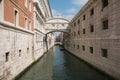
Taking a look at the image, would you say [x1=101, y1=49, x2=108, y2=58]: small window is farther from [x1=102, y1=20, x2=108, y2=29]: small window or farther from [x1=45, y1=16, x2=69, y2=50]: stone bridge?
[x1=45, y1=16, x2=69, y2=50]: stone bridge

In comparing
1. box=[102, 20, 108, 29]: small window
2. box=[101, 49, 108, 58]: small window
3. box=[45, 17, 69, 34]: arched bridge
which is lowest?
box=[101, 49, 108, 58]: small window

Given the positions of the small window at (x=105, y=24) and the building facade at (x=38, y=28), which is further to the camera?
the building facade at (x=38, y=28)

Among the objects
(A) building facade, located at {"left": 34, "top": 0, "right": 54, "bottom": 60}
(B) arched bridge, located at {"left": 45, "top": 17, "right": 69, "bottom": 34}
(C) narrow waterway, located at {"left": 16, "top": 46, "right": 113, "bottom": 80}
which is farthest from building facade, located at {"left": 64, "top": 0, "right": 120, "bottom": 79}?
(B) arched bridge, located at {"left": 45, "top": 17, "right": 69, "bottom": 34}

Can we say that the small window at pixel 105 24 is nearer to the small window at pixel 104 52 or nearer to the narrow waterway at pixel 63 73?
the small window at pixel 104 52

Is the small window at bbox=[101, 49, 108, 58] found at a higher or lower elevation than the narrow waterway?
higher

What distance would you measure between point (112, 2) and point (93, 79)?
5.69 m

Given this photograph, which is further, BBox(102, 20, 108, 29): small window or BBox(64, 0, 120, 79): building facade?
BBox(102, 20, 108, 29): small window

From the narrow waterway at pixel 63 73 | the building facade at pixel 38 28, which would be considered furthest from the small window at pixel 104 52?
the building facade at pixel 38 28

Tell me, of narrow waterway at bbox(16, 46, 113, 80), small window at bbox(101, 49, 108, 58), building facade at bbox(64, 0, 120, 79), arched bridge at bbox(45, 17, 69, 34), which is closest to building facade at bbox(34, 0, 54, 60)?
narrow waterway at bbox(16, 46, 113, 80)

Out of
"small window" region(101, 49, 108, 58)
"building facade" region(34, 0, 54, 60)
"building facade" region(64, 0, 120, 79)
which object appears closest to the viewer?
"building facade" region(64, 0, 120, 79)

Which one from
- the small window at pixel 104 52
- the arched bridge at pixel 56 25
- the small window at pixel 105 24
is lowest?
the small window at pixel 104 52

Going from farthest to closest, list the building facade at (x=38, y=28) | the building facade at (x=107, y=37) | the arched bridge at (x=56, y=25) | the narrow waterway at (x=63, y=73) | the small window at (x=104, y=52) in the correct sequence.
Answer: the arched bridge at (x=56, y=25) → the building facade at (x=38, y=28) → the small window at (x=104, y=52) → the narrow waterway at (x=63, y=73) → the building facade at (x=107, y=37)

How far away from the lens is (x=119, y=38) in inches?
368

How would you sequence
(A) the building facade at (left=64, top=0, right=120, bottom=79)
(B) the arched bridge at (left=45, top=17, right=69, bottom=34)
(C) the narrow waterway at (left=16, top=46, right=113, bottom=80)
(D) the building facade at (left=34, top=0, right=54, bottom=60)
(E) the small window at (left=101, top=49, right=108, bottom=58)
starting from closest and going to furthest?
Answer: (A) the building facade at (left=64, top=0, right=120, bottom=79), (C) the narrow waterway at (left=16, top=46, right=113, bottom=80), (E) the small window at (left=101, top=49, right=108, bottom=58), (D) the building facade at (left=34, top=0, right=54, bottom=60), (B) the arched bridge at (left=45, top=17, right=69, bottom=34)
